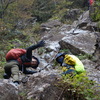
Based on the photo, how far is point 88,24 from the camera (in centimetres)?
1237

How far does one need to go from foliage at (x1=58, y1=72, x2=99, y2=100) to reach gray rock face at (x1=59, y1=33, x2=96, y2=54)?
5.44 meters

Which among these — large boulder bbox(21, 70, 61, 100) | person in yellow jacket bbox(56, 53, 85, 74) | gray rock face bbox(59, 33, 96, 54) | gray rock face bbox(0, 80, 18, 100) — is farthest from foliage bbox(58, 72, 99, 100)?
gray rock face bbox(59, 33, 96, 54)

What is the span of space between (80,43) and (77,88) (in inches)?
258

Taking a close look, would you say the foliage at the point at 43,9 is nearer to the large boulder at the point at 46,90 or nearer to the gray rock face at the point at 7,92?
the large boulder at the point at 46,90

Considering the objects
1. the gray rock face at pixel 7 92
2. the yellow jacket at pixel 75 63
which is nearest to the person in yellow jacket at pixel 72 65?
the yellow jacket at pixel 75 63

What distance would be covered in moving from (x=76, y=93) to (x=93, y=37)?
749 centimetres

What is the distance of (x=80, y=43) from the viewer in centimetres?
976

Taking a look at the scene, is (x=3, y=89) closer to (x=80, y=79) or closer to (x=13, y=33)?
(x=80, y=79)

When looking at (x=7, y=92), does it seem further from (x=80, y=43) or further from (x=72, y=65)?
(x=80, y=43)

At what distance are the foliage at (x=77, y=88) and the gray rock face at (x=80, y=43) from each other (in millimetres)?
5440

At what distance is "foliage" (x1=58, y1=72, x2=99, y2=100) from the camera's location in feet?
11.0

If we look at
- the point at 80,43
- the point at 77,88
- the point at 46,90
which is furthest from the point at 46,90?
the point at 80,43

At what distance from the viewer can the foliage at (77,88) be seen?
3.36 meters

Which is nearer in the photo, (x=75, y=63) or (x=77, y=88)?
(x=77, y=88)
